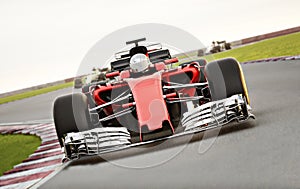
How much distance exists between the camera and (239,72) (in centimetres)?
686

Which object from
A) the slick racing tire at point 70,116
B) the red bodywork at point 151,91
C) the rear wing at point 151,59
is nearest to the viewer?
the red bodywork at point 151,91

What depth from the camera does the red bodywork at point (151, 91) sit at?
6.28 metres

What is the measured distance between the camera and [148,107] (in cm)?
636

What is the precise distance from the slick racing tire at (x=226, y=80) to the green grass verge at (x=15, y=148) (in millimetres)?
3606

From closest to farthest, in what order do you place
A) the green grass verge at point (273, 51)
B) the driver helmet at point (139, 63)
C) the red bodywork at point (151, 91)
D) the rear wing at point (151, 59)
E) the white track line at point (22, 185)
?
the white track line at point (22, 185) < the red bodywork at point (151, 91) < the driver helmet at point (139, 63) < the rear wing at point (151, 59) < the green grass verge at point (273, 51)

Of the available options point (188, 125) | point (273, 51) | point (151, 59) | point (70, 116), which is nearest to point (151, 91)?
point (188, 125)

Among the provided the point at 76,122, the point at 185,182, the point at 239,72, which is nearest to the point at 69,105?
the point at 76,122

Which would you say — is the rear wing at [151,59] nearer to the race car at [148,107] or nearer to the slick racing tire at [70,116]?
the race car at [148,107]

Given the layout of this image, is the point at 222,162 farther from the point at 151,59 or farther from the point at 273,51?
the point at 273,51

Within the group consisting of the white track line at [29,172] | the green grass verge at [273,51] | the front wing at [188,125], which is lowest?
the green grass verge at [273,51]

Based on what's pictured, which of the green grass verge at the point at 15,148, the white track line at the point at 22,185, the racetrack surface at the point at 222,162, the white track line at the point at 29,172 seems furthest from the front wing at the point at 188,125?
the green grass verge at the point at 15,148

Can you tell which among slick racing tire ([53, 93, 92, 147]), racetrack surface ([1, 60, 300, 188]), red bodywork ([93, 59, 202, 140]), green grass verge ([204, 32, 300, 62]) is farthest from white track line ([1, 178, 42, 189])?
green grass verge ([204, 32, 300, 62])

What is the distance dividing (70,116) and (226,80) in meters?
2.18

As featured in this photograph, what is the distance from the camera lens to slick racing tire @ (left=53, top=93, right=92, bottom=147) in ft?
22.5
